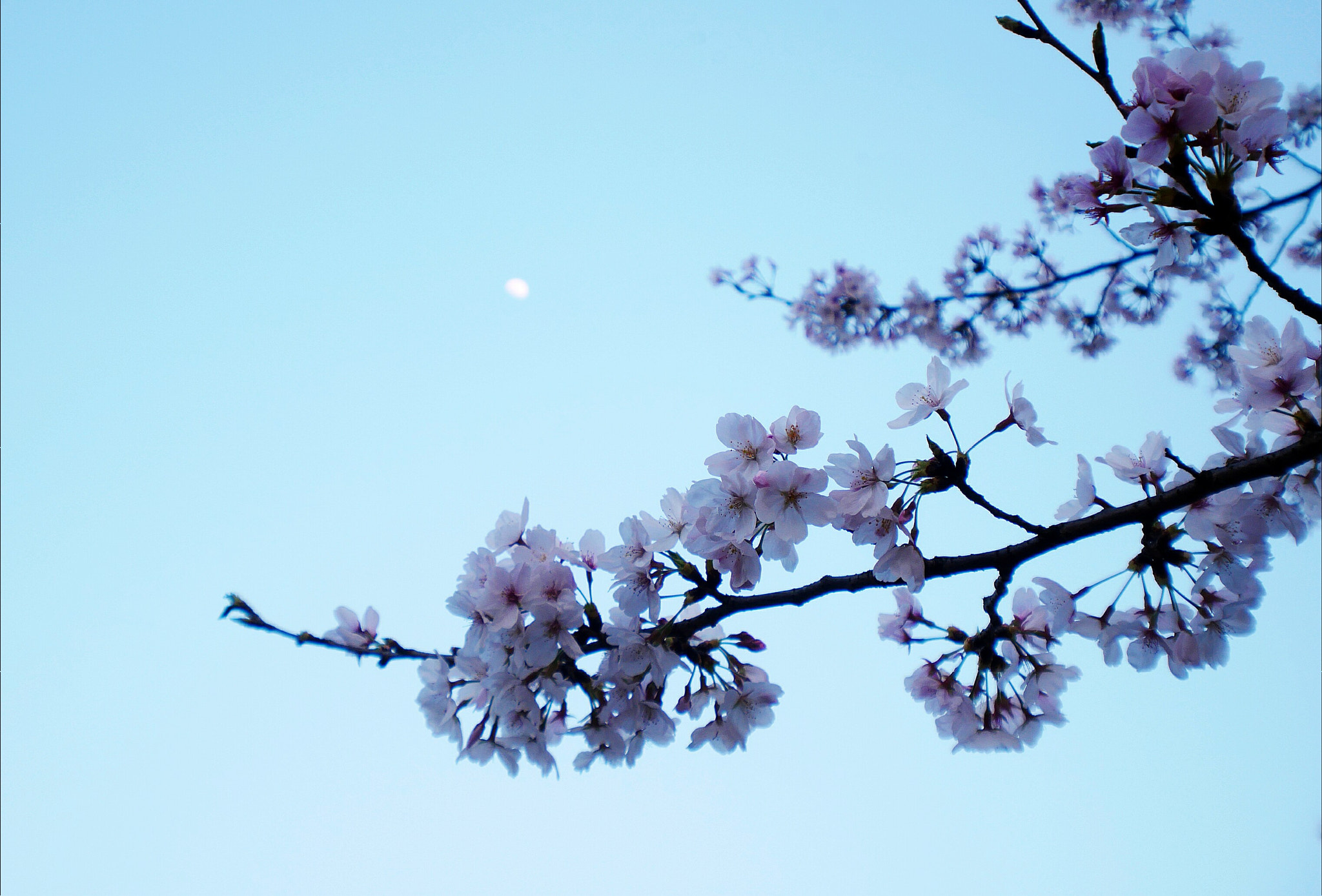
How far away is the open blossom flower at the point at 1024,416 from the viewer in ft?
7.00

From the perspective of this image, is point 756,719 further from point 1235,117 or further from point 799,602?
point 1235,117

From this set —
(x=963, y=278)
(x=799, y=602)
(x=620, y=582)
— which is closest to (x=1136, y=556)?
(x=799, y=602)

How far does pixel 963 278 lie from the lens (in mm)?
8211

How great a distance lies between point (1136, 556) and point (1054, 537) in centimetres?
40

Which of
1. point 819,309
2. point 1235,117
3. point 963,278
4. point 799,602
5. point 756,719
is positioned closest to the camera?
point 1235,117

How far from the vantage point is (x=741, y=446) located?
2158 mm

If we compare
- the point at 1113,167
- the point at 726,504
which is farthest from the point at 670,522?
the point at 1113,167

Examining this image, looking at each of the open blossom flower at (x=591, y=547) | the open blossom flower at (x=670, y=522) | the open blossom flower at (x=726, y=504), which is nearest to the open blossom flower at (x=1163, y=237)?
the open blossom flower at (x=726, y=504)

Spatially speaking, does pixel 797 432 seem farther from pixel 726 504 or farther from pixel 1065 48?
pixel 1065 48

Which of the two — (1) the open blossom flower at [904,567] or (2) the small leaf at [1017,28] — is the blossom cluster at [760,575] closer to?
(1) the open blossom flower at [904,567]

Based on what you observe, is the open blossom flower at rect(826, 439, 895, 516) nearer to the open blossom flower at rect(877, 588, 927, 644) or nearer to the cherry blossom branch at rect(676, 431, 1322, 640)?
the cherry blossom branch at rect(676, 431, 1322, 640)

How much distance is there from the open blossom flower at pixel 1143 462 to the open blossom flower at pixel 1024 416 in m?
0.32

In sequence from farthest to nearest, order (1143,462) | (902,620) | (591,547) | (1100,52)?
(902,620), (591,547), (1143,462), (1100,52)

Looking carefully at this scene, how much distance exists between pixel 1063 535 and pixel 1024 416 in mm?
352
